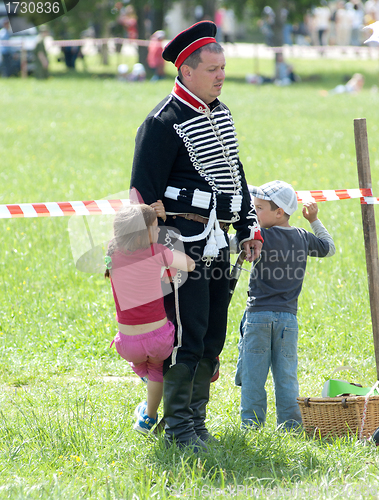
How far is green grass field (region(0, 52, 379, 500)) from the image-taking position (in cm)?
313

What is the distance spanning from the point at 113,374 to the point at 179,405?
1439mm

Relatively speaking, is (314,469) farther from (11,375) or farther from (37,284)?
(37,284)

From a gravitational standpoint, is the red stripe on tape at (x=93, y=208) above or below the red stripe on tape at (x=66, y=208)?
above

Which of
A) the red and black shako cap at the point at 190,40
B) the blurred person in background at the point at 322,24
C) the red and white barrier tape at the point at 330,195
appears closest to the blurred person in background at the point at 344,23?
the blurred person in background at the point at 322,24

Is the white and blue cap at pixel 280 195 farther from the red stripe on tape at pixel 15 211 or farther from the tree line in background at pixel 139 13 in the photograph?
the tree line in background at pixel 139 13

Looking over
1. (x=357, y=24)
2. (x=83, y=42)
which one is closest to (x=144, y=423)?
(x=83, y=42)

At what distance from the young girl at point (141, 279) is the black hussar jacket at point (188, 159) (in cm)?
14

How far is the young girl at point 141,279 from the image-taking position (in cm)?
330

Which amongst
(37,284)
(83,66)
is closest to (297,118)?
(37,284)

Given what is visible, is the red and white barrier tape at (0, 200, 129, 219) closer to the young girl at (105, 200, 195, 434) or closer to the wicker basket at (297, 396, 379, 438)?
the young girl at (105, 200, 195, 434)

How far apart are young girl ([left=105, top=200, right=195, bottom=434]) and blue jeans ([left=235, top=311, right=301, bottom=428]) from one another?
1.94 feet

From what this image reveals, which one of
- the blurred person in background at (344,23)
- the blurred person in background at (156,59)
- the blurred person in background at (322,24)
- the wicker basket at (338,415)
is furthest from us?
the blurred person in background at (322,24)

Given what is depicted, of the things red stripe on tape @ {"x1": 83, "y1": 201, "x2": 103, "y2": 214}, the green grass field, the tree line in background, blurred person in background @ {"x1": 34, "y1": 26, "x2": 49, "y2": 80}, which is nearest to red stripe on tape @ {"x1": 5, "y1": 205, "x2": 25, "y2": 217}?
red stripe on tape @ {"x1": 83, "y1": 201, "x2": 103, "y2": 214}

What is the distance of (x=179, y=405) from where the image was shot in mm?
3488
